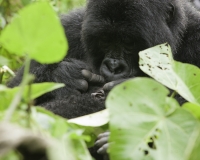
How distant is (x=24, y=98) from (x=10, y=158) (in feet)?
1.25

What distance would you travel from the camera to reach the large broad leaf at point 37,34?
1083mm

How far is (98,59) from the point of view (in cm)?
284

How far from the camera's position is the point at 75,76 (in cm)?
283

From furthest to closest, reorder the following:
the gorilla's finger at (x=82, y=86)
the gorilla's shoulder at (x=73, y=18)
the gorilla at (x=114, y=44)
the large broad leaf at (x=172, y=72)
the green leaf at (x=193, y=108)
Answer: the gorilla's shoulder at (x=73, y=18), the gorilla's finger at (x=82, y=86), the gorilla at (x=114, y=44), the large broad leaf at (x=172, y=72), the green leaf at (x=193, y=108)

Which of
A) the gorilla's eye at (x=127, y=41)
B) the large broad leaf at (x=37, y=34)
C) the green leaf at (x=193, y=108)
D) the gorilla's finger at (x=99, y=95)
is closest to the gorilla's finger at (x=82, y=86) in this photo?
the gorilla's finger at (x=99, y=95)

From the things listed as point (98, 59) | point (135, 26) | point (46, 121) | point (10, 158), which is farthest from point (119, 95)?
point (98, 59)

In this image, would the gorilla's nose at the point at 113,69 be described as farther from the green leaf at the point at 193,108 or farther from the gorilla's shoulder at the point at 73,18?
the green leaf at the point at 193,108

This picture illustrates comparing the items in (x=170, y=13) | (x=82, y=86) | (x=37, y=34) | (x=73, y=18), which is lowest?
(x=82, y=86)

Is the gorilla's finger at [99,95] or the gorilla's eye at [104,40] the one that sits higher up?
the gorilla's eye at [104,40]

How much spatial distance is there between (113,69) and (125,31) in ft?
0.85

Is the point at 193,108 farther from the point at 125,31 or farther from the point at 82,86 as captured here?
the point at 82,86

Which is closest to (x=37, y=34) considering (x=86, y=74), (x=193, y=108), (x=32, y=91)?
(x=32, y=91)

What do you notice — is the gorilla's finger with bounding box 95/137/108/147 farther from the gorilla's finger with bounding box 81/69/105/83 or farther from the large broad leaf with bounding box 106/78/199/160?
the gorilla's finger with bounding box 81/69/105/83

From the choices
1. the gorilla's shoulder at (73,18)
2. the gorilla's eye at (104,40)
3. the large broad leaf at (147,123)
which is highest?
the large broad leaf at (147,123)
